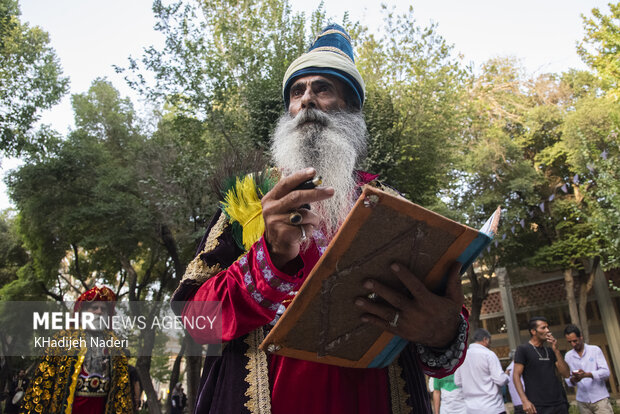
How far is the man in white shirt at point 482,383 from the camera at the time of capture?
680cm

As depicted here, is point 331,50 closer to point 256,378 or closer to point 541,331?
point 256,378

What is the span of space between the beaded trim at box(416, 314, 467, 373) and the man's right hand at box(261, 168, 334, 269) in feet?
2.18

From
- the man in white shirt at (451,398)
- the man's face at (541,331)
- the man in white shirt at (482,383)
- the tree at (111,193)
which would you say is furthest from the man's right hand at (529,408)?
the tree at (111,193)

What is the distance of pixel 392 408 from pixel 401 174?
11.8m

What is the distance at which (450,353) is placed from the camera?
1.69m

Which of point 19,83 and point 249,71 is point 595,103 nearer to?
point 249,71

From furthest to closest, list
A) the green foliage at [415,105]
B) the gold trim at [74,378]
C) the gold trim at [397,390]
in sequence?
the green foliage at [415,105] < the gold trim at [74,378] < the gold trim at [397,390]

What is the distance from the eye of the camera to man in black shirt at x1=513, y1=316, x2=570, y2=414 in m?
7.06

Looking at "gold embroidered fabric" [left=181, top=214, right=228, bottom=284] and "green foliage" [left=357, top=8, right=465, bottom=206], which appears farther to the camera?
"green foliage" [left=357, top=8, right=465, bottom=206]

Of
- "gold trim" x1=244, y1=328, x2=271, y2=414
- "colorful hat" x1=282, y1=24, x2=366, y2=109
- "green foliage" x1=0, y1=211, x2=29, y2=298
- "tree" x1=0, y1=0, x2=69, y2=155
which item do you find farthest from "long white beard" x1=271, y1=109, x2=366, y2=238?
"green foliage" x1=0, y1=211, x2=29, y2=298

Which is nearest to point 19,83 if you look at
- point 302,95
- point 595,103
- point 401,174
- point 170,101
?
point 170,101

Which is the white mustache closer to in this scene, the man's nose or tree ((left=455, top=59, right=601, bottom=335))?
the man's nose

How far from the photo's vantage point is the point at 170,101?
45.1 feet

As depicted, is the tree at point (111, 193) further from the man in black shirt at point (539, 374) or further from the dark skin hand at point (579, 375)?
the dark skin hand at point (579, 375)
